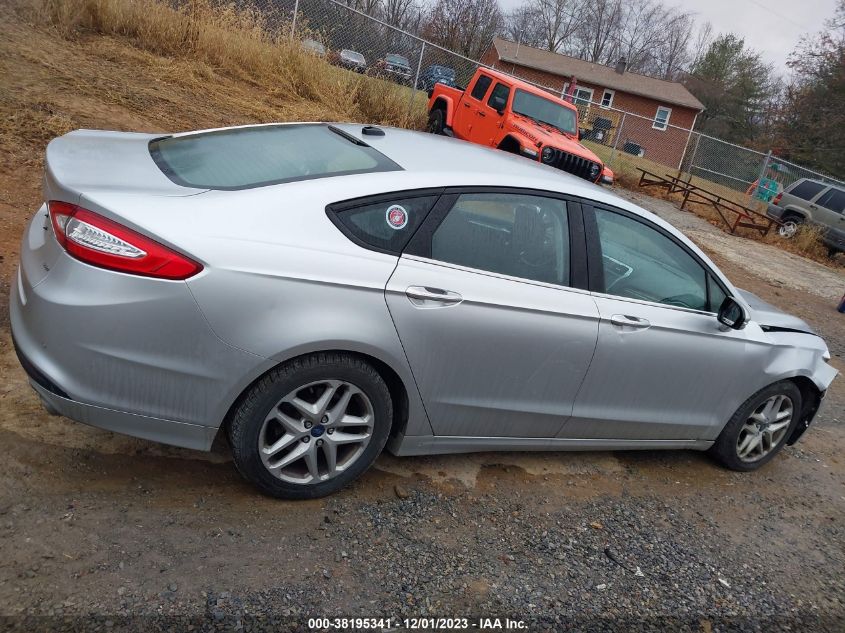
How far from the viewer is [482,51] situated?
1649 inches

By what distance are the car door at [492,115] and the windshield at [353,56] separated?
9.71 ft

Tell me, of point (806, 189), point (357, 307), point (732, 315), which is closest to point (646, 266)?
point (732, 315)

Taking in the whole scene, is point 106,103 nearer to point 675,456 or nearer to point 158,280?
point 158,280

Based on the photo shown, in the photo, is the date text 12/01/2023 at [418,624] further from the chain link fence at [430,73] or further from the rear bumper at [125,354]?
→ the chain link fence at [430,73]

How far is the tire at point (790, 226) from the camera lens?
16842 mm

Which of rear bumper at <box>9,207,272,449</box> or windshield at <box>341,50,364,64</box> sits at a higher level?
windshield at <box>341,50,364,64</box>

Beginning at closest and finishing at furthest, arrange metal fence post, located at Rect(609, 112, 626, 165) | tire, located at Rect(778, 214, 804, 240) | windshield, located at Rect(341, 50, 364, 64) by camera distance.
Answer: windshield, located at Rect(341, 50, 364, 64) → tire, located at Rect(778, 214, 804, 240) → metal fence post, located at Rect(609, 112, 626, 165)

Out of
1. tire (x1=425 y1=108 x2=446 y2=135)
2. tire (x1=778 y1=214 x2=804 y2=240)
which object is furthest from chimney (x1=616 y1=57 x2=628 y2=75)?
tire (x1=425 y1=108 x2=446 y2=135)

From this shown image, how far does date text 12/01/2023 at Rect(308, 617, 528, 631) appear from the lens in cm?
251

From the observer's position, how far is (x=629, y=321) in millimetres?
3543

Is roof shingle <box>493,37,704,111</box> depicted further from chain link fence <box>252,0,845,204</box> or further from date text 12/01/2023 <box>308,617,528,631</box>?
date text 12/01/2023 <box>308,617,528,631</box>

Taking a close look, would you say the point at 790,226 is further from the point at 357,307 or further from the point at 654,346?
the point at 357,307

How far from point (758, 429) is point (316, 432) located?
2.99m

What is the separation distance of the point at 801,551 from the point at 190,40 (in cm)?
1167
